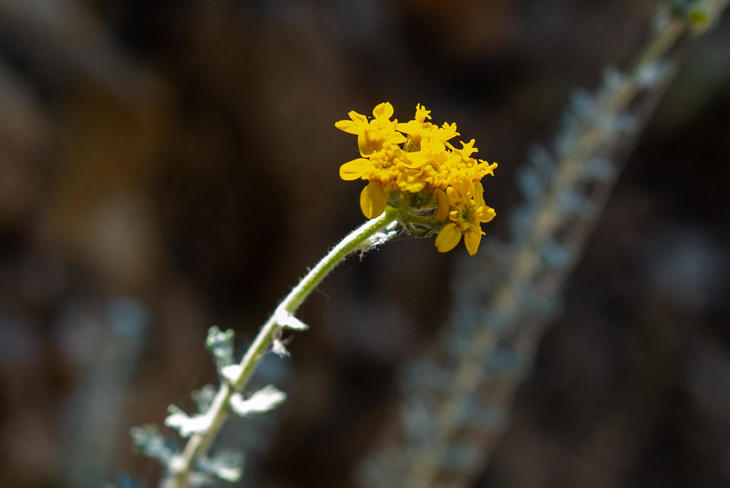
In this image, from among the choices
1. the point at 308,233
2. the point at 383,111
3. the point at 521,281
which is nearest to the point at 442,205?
the point at 383,111

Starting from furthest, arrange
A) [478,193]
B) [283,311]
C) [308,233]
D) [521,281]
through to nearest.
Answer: [308,233]
[521,281]
[478,193]
[283,311]

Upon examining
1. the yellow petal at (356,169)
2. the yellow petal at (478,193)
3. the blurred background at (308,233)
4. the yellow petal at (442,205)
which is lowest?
the yellow petal at (442,205)

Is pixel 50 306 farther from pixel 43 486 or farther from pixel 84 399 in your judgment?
pixel 43 486

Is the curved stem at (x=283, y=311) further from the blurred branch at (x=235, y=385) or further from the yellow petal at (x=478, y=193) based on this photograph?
the yellow petal at (x=478, y=193)

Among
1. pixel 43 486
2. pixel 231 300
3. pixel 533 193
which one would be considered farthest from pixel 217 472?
pixel 231 300

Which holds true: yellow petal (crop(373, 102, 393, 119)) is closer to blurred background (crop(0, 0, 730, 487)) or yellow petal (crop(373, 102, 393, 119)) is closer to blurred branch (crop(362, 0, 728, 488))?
blurred branch (crop(362, 0, 728, 488))

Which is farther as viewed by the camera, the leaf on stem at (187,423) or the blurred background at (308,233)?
the blurred background at (308,233)

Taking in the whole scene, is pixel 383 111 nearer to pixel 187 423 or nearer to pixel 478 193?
pixel 478 193

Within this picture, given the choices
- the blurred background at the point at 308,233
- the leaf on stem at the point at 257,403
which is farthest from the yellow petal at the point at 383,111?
the blurred background at the point at 308,233
